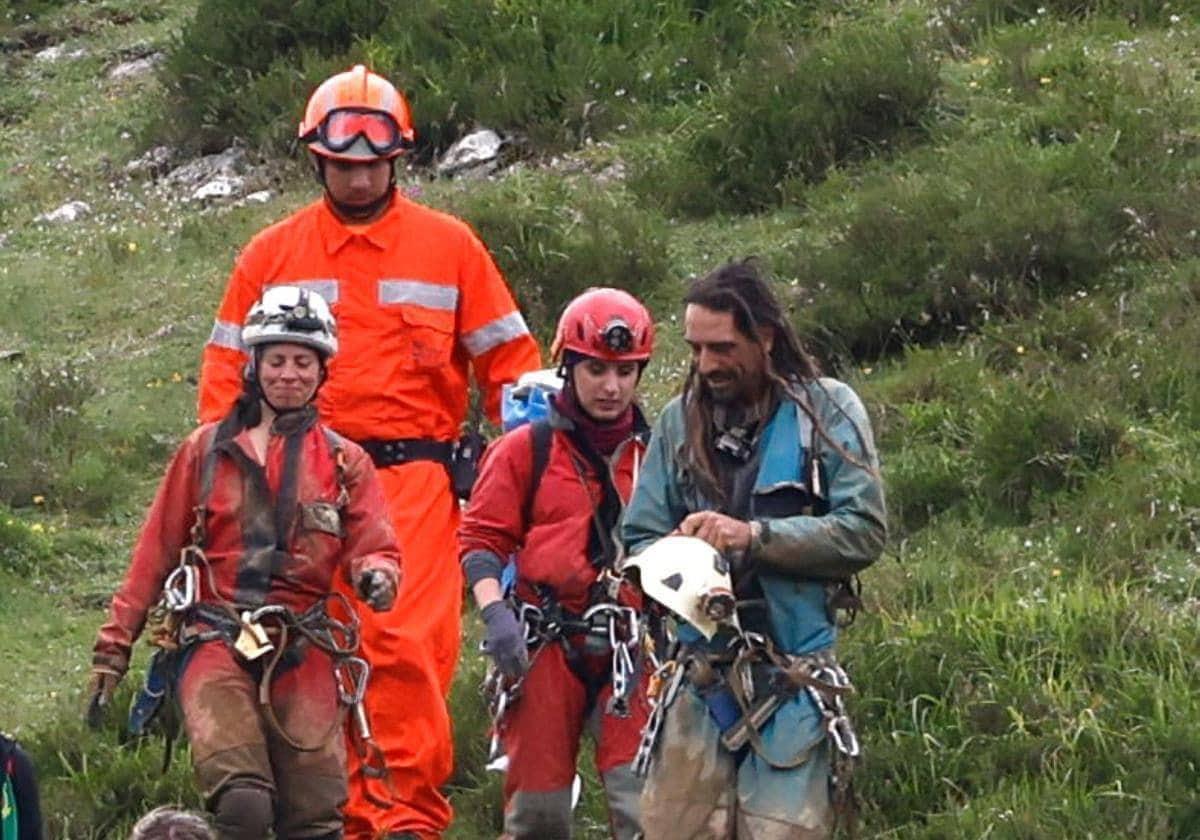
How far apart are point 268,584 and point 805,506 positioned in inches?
63.7

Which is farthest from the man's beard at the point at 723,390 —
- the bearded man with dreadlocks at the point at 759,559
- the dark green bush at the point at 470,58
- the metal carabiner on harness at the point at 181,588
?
the dark green bush at the point at 470,58

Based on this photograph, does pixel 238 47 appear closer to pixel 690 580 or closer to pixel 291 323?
pixel 291 323

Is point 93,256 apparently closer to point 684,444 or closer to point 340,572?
point 340,572

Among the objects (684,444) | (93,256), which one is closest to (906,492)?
(684,444)

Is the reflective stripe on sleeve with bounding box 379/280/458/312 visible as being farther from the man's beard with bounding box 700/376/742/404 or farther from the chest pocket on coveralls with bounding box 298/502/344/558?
the man's beard with bounding box 700/376/742/404

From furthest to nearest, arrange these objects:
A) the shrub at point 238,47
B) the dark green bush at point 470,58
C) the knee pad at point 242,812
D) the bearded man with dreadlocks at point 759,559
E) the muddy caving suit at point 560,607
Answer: the shrub at point 238,47 → the dark green bush at point 470,58 → the muddy caving suit at point 560,607 → the knee pad at point 242,812 → the bearded man with dreadlocks at point 759,559

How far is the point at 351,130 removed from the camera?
731 cm

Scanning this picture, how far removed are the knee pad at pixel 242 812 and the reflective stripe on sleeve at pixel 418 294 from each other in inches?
65.7

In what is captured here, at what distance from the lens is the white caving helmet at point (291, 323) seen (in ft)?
21.6

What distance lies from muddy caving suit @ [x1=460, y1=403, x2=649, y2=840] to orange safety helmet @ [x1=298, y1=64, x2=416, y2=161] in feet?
3.64

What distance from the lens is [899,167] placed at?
516 inches

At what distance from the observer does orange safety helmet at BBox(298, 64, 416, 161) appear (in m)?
7.32

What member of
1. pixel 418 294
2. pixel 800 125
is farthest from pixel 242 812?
pixel 800 125

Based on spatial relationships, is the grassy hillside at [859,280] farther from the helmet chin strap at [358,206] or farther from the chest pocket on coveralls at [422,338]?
the helmet chin strap at [358,206]
